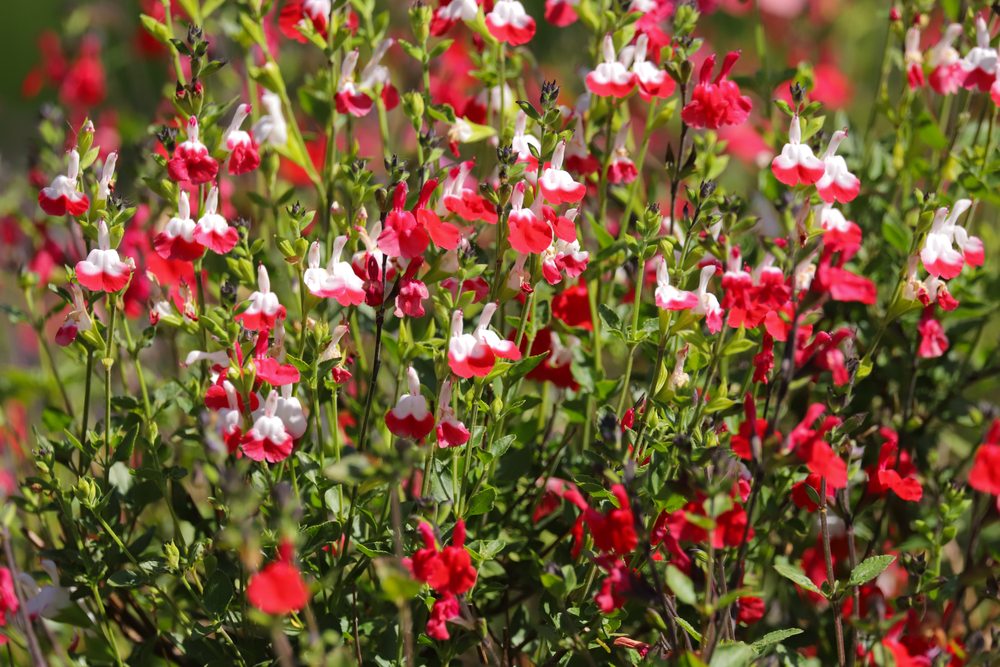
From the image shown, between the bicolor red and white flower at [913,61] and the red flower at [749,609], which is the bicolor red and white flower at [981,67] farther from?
the red flower at [749,609]

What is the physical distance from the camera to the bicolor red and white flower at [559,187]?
112 cm

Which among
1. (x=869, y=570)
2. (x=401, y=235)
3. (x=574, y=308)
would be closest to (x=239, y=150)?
(x=401, y=235)

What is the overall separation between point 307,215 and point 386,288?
0.48 feet

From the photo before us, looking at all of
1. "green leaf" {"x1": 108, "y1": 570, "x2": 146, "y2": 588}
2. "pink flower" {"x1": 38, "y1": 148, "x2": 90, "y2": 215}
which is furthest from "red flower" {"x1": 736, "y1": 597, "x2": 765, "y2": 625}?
"pink flower" {"x1": 38, "y1": 148, "x2": 90, "y2": 215}

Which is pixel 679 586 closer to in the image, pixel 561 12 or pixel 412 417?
pixel 412 417

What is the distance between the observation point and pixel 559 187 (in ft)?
3.68

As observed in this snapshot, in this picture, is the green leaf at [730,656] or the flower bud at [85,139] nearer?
the green leaf at [730,656]

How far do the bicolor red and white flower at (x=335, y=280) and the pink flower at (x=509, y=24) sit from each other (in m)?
0.45

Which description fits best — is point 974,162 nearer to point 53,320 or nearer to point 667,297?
point 667,297

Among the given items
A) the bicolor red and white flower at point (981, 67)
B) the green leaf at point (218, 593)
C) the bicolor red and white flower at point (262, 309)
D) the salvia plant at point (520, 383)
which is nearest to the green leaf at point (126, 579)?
the salvia plant at point (520, 383)

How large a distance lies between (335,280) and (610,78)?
1.80 feet

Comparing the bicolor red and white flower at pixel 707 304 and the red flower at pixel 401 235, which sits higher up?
the red flower at pixel 401 235

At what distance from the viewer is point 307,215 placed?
1.13 m

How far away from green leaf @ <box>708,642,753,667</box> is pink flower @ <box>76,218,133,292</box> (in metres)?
0.91
